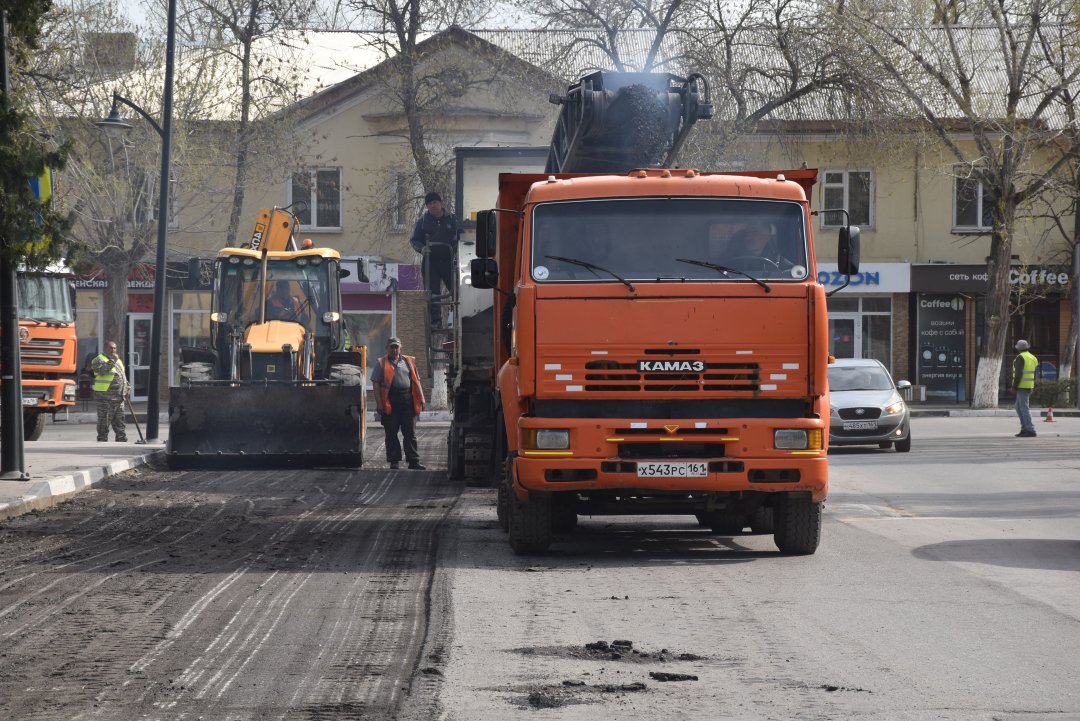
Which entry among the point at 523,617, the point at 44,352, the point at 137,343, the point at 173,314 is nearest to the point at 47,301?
the point at 44,352

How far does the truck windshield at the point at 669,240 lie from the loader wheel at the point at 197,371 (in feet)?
37.2

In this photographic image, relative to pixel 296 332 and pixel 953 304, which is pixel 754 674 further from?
pixel 953 304

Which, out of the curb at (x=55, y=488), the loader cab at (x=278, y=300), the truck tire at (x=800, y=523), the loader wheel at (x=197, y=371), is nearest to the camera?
the truck tire at (x=800, y=523)

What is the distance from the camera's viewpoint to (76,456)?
71.8 ft

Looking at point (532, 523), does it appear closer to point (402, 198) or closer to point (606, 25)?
point (606, 25)

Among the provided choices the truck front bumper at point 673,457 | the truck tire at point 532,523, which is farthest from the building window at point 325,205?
the truck front bumper at point 673,457

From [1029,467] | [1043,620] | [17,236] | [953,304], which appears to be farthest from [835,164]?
[1043,620]

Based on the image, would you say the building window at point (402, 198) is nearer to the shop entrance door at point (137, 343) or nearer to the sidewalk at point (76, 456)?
the sidewalk at point (76, 456)

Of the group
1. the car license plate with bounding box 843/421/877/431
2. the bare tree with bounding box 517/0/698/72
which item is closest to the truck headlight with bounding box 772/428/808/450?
the car license plate with bounding box 843/421/877/431

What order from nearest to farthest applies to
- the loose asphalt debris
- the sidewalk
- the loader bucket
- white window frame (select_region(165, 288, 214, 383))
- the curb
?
the loose asphalt debris → the curb → the sidewalk → the loader bucket → white window frame (select_region(165, 288, 214, 383))

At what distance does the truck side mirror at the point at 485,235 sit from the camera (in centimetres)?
1156

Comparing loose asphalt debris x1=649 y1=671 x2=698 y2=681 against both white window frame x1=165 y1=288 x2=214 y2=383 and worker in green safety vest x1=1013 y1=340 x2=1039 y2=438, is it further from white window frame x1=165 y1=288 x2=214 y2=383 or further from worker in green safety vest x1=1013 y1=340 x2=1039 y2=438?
white window frame x1=165 y1=288 x2=214 y2=383

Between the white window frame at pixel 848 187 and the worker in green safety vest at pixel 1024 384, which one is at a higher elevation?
the white window frame at pixel 848 187

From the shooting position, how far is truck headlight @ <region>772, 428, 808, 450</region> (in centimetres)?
1083
